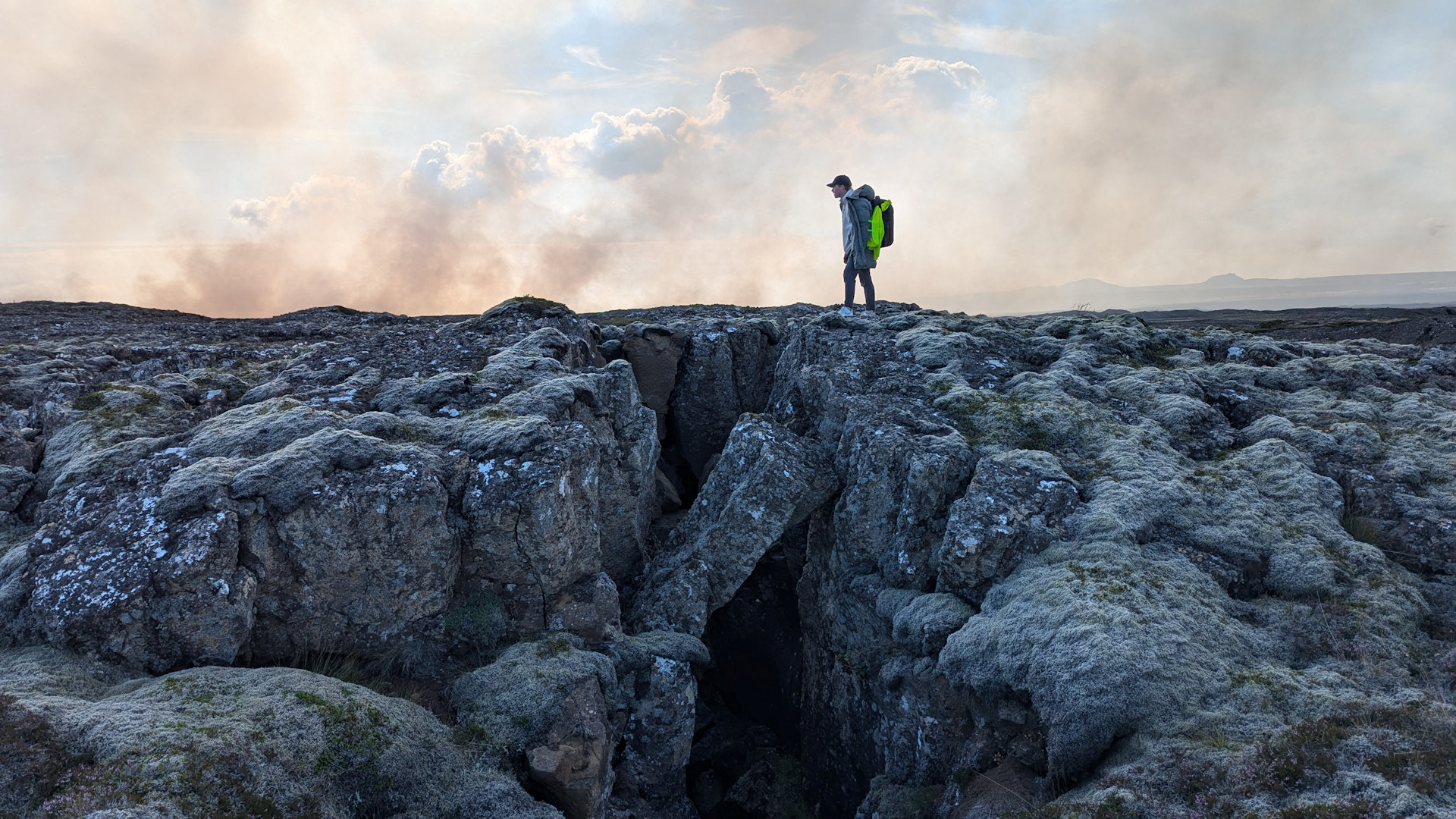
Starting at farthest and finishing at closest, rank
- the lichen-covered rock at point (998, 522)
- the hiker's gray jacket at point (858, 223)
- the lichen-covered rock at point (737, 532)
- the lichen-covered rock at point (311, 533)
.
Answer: the hiker's gray jacket at point (858, 223), the lichen-covered rock at point (737, 532), the lichen-covered rock at point (998, 522), the lichen-covered rock at point (311, 533)

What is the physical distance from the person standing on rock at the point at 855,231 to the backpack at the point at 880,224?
115mm

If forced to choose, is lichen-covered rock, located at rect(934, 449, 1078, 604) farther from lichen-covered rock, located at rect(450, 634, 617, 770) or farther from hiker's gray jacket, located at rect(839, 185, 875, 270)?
hiker's gray jacket, located at rect(839, 185, 875, 270)

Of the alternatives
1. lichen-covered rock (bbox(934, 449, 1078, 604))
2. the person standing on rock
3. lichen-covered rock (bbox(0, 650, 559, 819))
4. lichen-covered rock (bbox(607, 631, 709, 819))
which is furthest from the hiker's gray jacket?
lichen-covered rock (bbox(0, 650, 559, 819))

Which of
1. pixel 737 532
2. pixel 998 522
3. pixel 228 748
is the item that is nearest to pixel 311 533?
pixel 228 748

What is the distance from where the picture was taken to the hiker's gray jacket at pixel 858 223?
24859 millimetres

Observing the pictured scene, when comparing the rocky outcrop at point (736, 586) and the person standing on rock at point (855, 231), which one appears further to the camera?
the person standing on rock at point (855, 231)

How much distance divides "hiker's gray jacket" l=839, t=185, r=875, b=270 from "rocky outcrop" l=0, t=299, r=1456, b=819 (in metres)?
5.42

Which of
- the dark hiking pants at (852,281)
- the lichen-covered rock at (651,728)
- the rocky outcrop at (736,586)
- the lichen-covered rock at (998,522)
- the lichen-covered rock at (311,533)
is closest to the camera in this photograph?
the rocky outcrop at (736,586)

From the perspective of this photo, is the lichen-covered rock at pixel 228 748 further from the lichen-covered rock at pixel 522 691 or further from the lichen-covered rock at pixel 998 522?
the lichen-covered rock at pixel 998 522

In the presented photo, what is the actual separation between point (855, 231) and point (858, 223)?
36cm

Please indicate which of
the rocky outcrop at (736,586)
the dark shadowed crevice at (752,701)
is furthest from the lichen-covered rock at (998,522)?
the dark shadowed crevice at (752,701)

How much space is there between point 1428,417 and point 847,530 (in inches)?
576

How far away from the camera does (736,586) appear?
16734 millimetres

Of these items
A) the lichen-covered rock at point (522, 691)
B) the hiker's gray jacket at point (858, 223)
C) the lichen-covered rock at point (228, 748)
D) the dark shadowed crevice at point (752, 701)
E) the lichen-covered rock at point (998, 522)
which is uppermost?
the hiker's gray jacket at point (858, 223)
